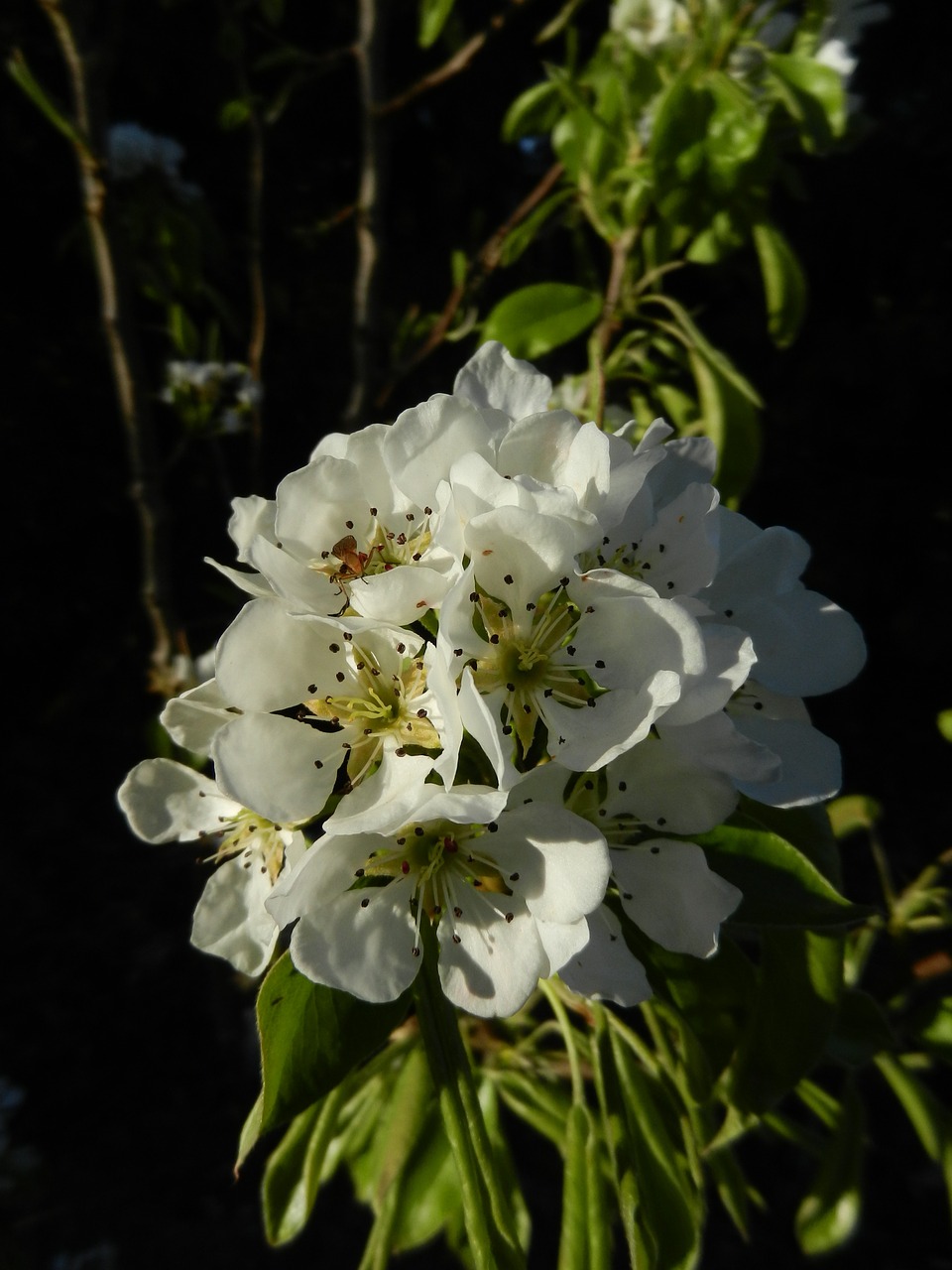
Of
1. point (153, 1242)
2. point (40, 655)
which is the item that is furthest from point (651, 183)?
point (153, 1242)

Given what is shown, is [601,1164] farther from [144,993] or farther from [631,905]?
[144,993]

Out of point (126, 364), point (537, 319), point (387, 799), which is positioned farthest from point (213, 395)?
point (387, 799)

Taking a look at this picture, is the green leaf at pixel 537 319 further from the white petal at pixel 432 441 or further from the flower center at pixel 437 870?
the flower center at pixel 437 870

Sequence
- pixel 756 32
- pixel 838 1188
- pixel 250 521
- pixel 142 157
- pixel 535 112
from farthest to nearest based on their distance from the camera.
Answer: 1. pixel 142 157
2. pixel 535 112
3. pixel 756 32
4. pixel 838 1188
5. pixel 250 521

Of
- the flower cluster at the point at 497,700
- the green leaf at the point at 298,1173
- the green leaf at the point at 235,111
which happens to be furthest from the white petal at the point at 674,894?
the green leaf at the point at 235,111

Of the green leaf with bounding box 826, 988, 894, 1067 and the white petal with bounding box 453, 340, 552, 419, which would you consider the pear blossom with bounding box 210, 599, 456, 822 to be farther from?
the green leaf with bounding box 826, 988, 894, 1067

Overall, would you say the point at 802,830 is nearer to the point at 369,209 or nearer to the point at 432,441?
the point at 432,441
